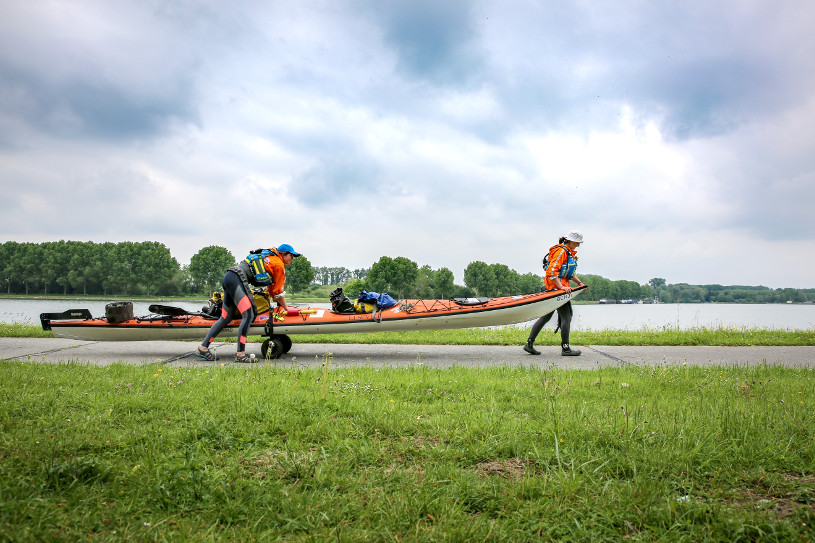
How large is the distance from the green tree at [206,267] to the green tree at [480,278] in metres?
28.4

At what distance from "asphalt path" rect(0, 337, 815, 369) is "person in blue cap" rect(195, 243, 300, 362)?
546 mm

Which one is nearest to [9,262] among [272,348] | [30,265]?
[30,265]

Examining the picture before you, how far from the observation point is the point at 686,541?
185 cm

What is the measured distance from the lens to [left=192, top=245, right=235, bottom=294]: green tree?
170 feet

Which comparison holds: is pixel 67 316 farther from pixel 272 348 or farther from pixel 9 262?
pixel 9 262

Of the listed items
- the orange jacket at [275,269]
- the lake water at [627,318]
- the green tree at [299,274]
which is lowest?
the lake water at [627,318]

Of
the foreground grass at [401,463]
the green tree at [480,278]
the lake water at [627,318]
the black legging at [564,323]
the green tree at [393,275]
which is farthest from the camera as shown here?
the green tree at [393,275]

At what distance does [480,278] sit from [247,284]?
48.1 meters

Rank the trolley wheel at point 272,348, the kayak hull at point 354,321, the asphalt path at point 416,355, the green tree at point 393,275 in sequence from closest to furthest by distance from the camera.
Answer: the asphalt path at point 416,355 → the trolley wheel at point 272,348 → the kayak hull at point 354,321 → the green tree at point 393,275

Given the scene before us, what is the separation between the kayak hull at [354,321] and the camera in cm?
823

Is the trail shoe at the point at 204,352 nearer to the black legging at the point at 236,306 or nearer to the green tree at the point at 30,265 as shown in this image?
the black legging at the point at 236,306

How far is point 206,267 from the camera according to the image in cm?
5188

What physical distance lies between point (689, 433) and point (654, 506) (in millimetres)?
1212

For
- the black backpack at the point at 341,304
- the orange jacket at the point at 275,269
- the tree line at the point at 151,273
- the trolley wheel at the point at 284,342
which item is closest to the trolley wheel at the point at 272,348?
the trolley wheel at the point at 284,342
